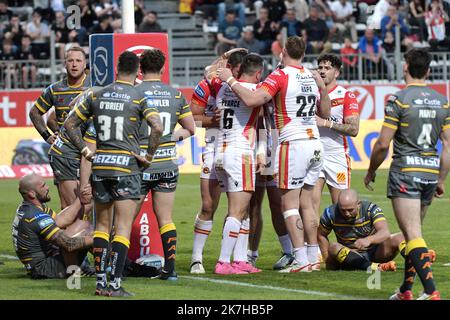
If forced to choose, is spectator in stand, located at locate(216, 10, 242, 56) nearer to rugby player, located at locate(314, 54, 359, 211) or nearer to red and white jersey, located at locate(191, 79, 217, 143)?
rugby player, located at locate(314, 54, 359, 211)

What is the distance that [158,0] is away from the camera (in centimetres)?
3247

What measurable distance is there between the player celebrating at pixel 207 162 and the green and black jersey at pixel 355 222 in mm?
1257

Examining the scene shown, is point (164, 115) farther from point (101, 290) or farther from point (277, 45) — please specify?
point (277, 45)

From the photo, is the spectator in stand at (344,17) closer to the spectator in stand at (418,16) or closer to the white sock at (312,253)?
the spectator in stand at (418,16)

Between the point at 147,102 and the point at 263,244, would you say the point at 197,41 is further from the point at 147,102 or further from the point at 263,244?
→ the point at 147,102

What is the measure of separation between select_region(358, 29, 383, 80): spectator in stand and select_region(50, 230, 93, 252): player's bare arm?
17880 millimetres

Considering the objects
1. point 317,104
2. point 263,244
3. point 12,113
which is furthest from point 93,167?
point 12,113

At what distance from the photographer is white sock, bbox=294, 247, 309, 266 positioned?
39.7 feet

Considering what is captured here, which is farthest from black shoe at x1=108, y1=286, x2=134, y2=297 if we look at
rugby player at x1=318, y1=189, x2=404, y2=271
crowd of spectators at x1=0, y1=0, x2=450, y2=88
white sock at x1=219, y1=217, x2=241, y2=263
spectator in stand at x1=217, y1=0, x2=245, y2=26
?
spectator in stand at x1=217, y1=0, x2=245, y2=26

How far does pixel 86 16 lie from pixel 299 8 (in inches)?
225

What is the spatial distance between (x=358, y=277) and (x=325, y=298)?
1.57 m

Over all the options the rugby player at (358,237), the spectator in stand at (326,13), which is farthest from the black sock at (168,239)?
the spectator in stand at (326,13)

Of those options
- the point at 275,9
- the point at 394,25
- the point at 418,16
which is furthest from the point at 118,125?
the point at 418,16

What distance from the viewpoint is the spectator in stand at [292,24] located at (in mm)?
30297
